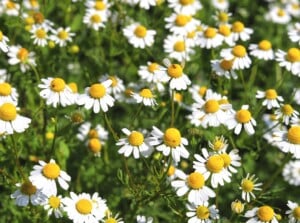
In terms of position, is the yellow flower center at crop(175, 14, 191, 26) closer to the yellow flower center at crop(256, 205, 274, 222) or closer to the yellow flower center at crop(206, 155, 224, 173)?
the yellow flower center at crop(206, 155, 224, 173)

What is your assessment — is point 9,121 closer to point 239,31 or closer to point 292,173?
point 239,31

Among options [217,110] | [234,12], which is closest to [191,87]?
[217,110]

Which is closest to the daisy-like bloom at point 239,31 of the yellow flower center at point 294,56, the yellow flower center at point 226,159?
the yellow flower center at point 294,56

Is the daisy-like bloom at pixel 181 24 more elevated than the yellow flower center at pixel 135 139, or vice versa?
the yellow flower center at pixel 135 139

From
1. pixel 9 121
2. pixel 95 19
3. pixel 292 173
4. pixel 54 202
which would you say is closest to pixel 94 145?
pixel 54 202

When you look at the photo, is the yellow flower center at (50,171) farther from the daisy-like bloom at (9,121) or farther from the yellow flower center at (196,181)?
the yellow flower center at (196,181)

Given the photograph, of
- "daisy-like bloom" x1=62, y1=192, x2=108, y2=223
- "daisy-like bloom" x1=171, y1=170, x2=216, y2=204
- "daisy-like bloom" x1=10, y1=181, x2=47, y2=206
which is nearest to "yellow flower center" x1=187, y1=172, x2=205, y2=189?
"daisy-like bloom" x1=171, y1=170, x2=216, y2=204
